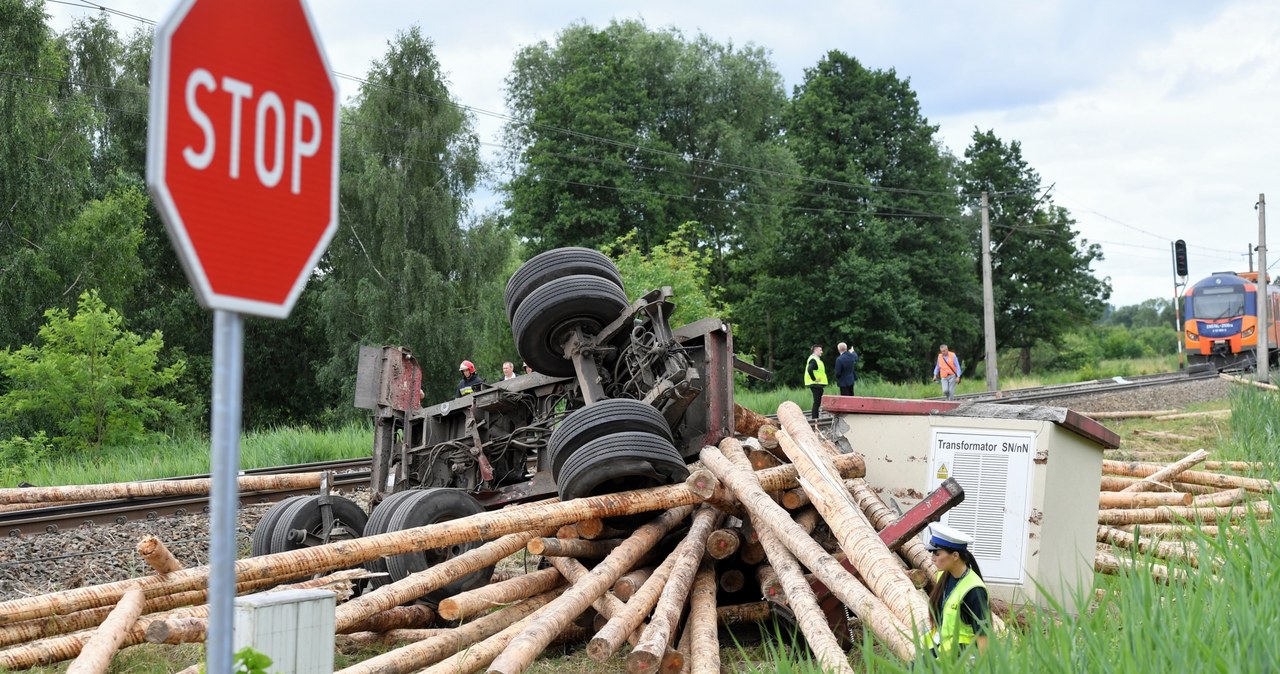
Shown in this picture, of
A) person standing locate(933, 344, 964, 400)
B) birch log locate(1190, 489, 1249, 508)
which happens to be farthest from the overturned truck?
person standing locate(933, 344, 964, 400)

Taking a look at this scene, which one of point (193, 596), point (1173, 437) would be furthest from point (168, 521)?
point (1173, 437)

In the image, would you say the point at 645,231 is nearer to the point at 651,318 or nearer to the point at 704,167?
the point at 704,167

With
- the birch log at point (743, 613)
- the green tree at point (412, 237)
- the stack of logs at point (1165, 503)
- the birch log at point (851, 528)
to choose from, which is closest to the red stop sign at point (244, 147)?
the birch log at point (851, 528)

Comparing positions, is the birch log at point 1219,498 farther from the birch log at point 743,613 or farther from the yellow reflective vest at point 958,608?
→ the yellow reflective vest at point 958,608

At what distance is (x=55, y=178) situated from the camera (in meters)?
31.8

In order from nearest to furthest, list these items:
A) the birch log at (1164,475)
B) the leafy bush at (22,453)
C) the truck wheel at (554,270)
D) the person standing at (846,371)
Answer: the truck wheel at (554,270)
the birch log at (1164,475)
the leafy bush at (22,453)
the person standing at (846,371)

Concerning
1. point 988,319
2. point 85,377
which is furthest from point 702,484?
point 988,319

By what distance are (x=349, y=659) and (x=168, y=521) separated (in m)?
4.98

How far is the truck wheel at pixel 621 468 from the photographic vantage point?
24.2 feet

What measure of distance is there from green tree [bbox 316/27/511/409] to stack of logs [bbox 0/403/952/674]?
3037 centimetres

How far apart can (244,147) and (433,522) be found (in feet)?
19.5

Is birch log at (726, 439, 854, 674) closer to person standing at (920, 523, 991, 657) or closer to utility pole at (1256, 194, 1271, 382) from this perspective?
person standing at (920, 523, 991, 657)

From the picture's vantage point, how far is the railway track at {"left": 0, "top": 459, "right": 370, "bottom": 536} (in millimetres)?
9984

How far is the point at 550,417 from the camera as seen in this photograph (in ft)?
31.0
